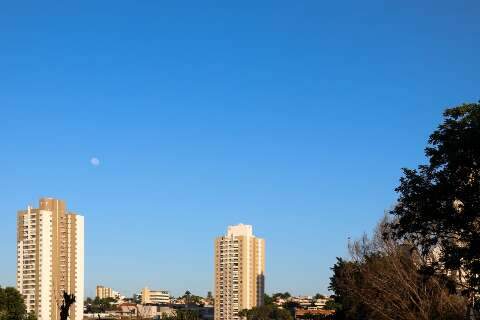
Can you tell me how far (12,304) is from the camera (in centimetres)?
9162

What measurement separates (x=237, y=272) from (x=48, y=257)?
4691 centimetres

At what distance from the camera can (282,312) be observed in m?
148

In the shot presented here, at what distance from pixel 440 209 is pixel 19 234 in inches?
4456

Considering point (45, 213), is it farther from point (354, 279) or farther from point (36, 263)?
point (354, 279)

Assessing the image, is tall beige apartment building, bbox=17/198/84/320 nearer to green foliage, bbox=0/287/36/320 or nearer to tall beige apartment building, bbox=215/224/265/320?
green foliage, bbox=0/287/36/320

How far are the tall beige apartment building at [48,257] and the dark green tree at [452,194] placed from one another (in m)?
106

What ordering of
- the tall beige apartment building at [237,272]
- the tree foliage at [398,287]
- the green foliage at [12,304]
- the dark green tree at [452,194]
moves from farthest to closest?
the tall beige apartment building at [237,272] < the green foliage at [12,304] < the tree foliage at [398,287] < the dark green tree at [452,194]

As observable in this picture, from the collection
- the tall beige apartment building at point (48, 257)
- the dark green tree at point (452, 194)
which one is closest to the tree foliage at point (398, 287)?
the dark green tree at point (452, 194)

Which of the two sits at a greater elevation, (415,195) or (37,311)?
(415,195)

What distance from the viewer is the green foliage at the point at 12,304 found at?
8981 centimetres

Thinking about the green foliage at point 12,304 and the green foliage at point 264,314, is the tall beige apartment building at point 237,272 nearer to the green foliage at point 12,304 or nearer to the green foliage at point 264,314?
the green foliage at point 264,314

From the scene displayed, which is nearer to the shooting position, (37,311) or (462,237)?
(462,237)

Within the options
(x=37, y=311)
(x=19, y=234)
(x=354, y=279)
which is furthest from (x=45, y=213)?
(x=354, y=279)

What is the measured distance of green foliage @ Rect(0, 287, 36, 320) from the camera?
3536 inches
